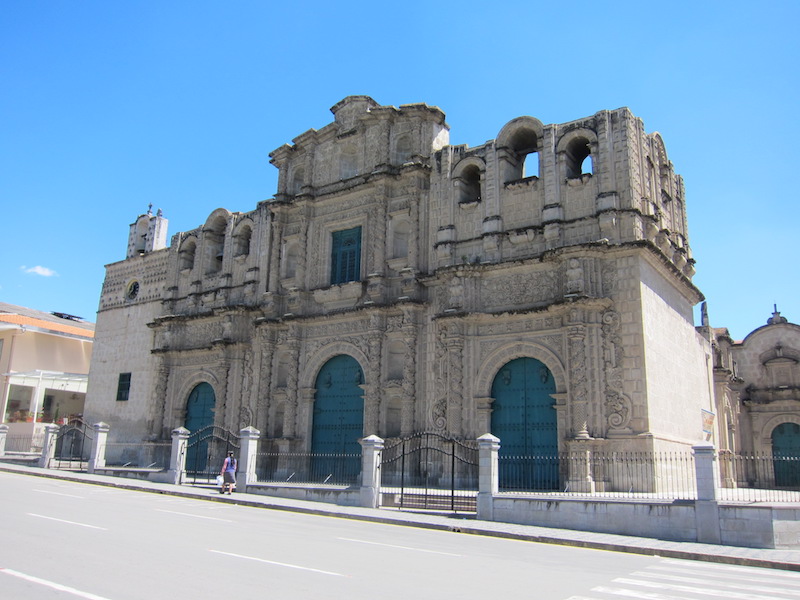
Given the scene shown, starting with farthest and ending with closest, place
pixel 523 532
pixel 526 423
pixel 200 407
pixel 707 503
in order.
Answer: pixel 200 407
pixel 526 423
pixel 523 532
pixel 707 503

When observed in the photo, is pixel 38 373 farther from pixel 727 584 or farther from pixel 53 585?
pixel 727 584

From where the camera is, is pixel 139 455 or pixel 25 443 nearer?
pixel 139 455

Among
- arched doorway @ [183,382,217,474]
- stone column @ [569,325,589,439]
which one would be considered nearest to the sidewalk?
stone column @ [569,325,589,439]

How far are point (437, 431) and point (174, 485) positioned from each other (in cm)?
887

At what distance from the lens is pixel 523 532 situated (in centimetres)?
1261

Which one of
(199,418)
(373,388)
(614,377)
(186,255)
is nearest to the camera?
(614,377)

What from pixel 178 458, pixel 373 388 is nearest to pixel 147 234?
pixel 178 458

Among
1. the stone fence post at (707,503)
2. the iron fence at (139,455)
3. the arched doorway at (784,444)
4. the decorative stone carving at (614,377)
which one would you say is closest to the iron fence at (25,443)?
the iron fence at (139,455)

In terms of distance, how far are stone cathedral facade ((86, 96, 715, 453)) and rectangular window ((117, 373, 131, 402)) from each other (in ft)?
3.21

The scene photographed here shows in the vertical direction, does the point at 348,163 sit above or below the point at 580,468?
above

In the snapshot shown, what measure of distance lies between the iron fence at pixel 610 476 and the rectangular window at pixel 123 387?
19516 mm

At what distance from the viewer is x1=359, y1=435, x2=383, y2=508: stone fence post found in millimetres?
16500

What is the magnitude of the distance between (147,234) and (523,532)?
26.6 m

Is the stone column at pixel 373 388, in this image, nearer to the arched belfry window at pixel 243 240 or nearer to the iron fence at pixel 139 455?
the arched belfry window at pixel 243 240
